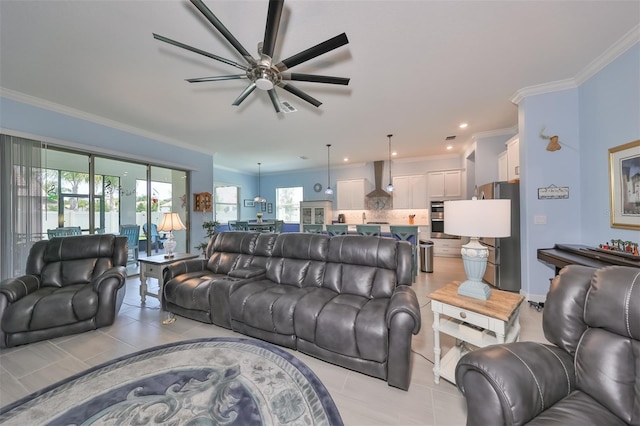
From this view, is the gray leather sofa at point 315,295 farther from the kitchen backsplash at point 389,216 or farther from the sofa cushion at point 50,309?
the kitchen backsplash at point 389,216

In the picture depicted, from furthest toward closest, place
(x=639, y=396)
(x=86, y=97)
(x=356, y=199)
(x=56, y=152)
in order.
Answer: (x=356, y=199) < (x=56, y=152) < (x=86, y=97) < (x=639, y=396)

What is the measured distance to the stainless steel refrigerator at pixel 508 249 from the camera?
347 cm

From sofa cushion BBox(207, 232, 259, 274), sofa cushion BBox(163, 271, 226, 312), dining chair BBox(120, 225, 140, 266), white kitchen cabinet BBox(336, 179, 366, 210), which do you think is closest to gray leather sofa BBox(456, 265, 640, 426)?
sofa cushion BBox(163, 271, 226, 312)

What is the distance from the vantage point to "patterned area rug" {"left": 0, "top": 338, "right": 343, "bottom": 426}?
1405 millimetres

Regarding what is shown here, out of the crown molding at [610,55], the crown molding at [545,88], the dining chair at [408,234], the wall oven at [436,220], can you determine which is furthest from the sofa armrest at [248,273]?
the wall oven at [436,220]

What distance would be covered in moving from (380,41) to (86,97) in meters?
4.04

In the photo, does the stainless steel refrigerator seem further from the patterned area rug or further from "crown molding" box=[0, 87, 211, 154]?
"crown molding" box=[0, 87, 211, 154]

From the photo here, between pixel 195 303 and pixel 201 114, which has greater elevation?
pixel 201 114

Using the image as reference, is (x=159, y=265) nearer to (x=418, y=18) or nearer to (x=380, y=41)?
(x=380, y=41)

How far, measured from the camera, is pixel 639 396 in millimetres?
899

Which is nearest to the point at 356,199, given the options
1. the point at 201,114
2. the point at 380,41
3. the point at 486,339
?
the point at 201,114

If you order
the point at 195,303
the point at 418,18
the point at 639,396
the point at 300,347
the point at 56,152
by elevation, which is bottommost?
the point at 300,347

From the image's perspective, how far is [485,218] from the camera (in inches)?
62.5

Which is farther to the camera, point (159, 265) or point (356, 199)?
point (356, 199)
